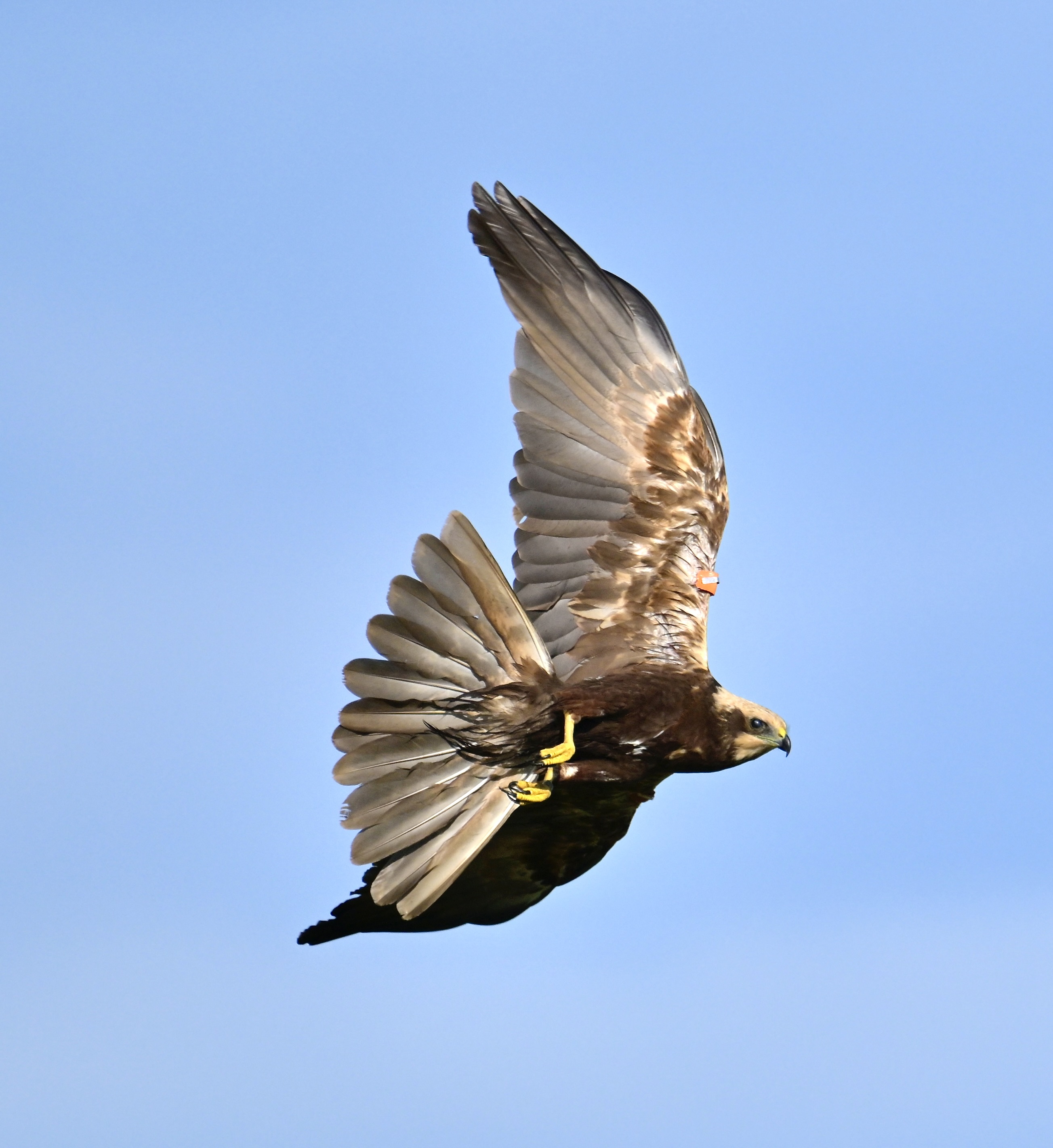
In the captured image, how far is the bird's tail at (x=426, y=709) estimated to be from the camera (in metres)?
8.55

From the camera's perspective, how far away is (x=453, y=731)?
8766 mm

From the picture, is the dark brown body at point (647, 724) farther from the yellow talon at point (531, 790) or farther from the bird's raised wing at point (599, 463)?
the bird's raised wing at point (599, 463)

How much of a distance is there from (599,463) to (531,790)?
7.15 ft

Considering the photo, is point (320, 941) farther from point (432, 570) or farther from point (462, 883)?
point (432, 570)

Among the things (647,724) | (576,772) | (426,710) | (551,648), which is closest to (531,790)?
(576,772)

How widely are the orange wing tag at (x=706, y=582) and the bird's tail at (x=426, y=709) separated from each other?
5.65 feet

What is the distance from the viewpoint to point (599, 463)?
1038 centimetres

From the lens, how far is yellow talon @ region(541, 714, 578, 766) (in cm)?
909

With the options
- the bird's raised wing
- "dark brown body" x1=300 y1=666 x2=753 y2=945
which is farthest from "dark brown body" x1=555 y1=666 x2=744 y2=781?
the bird's raised wing

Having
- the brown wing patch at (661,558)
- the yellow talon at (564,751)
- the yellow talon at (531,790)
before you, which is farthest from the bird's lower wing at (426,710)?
the brown wing patch at (661,558)

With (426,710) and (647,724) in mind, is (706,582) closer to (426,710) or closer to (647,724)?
(647,724)

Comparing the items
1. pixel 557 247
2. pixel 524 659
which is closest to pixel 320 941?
pixel 524 659

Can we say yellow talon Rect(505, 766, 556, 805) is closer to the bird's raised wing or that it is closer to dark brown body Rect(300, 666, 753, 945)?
dark brown body Rect(300, 666, 753, 945)

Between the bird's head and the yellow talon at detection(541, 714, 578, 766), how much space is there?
3.13ft
